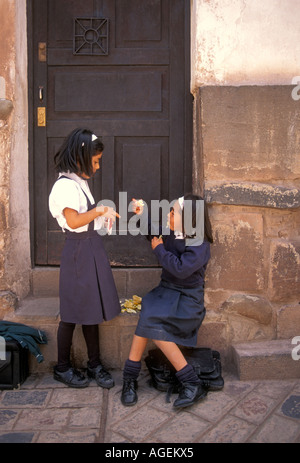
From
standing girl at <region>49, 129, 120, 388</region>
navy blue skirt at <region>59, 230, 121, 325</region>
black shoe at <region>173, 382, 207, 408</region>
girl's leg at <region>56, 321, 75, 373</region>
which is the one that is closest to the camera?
black shoe at <region>173, 382, 207, 408</region>

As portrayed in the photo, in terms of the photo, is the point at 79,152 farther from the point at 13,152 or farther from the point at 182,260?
the point at 182,260

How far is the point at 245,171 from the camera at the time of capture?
3176 millimetres

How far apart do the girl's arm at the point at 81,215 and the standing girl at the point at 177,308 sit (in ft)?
1.24

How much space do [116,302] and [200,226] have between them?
78cm

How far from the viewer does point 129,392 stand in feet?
9.21

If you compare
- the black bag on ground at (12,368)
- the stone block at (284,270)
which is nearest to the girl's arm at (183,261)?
the stone block at (284,270)

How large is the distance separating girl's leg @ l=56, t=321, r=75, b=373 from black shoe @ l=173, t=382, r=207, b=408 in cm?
81

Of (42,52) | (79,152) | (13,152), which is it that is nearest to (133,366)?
(79,152)

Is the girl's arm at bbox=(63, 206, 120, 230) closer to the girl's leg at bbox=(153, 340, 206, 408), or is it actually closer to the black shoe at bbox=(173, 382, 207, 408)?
the girl's leg at bbox=(153, 340, 206, 408)

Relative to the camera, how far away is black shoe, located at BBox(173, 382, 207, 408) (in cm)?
270

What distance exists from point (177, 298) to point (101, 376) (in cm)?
75

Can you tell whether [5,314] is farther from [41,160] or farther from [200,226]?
[200,226]

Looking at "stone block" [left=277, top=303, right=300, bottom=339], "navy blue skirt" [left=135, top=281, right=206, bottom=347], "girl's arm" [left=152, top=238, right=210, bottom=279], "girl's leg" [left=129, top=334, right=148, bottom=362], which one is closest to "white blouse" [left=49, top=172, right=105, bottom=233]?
"girl's arm" [left=152, top=238, right=210, bottom=279]
